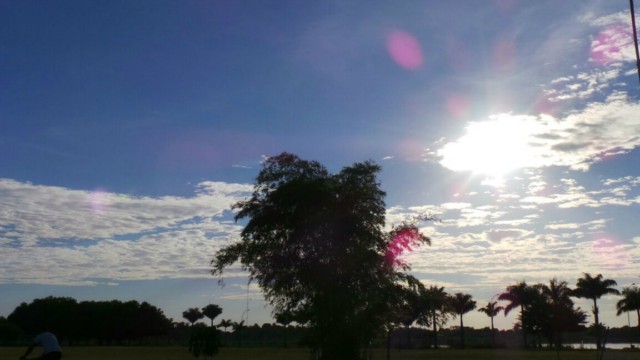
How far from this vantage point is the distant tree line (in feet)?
450

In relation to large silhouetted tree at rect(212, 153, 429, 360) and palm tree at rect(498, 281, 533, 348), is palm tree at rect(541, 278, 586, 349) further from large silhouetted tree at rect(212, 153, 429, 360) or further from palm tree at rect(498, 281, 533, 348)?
large silhouetted tree at rect(212, 153, 429, 360)

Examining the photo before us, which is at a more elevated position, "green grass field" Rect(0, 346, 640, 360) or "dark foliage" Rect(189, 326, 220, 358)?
"dark foliage" Rect(189, 326, 220, 358)

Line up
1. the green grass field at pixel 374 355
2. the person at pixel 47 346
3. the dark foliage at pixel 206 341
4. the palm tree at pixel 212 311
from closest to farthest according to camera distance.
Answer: the person at pixel 47 346 → the dark foliage at pixel 206 341 → the green grass field at pixel 374 355 → the palm tree at pixel 212 311

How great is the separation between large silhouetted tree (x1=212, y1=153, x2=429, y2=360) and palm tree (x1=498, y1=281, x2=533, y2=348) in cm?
7226

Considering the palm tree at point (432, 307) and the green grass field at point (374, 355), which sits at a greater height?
the palm tree at point (432, 307)

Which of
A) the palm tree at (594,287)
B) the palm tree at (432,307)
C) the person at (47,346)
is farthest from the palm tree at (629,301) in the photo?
the person at (47,346)

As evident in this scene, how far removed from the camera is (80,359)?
58.4 meters

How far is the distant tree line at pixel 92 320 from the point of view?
137125 mm

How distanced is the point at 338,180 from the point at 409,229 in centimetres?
534

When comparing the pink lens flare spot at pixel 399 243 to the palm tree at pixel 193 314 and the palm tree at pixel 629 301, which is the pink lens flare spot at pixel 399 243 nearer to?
the palm tree at pixel 629 301

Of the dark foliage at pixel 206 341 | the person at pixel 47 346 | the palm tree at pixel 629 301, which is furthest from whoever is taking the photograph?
the palm tree at pixel 629 301

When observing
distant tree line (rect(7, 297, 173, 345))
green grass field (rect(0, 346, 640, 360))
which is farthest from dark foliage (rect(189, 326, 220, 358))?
distant tree line (rect(7, 297, 173, 345))

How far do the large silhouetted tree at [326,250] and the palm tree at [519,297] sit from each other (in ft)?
237

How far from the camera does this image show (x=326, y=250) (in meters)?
38.8
